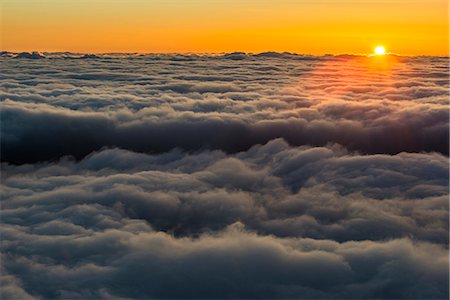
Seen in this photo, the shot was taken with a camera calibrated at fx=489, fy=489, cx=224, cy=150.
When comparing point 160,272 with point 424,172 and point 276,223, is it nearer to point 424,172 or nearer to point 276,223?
point 276,223

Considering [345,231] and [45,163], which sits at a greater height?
[45,163]

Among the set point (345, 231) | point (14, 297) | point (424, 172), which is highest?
point (424, 172)

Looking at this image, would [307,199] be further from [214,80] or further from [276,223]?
[214,80]

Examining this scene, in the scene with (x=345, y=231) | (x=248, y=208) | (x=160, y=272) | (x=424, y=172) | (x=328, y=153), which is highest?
(x=328, y=153)

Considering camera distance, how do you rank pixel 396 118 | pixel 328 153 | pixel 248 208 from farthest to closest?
pixel 396 118, pixel 328 153, pixel 248 208

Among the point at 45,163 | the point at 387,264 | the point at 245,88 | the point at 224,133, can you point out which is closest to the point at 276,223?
the point at 387,264

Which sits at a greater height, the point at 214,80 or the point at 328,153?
the point at 214,80

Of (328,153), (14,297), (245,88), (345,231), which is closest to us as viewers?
(14,297)

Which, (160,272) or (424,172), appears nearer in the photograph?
(160,272)

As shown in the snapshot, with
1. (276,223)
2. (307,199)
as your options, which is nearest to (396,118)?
(307,199)
